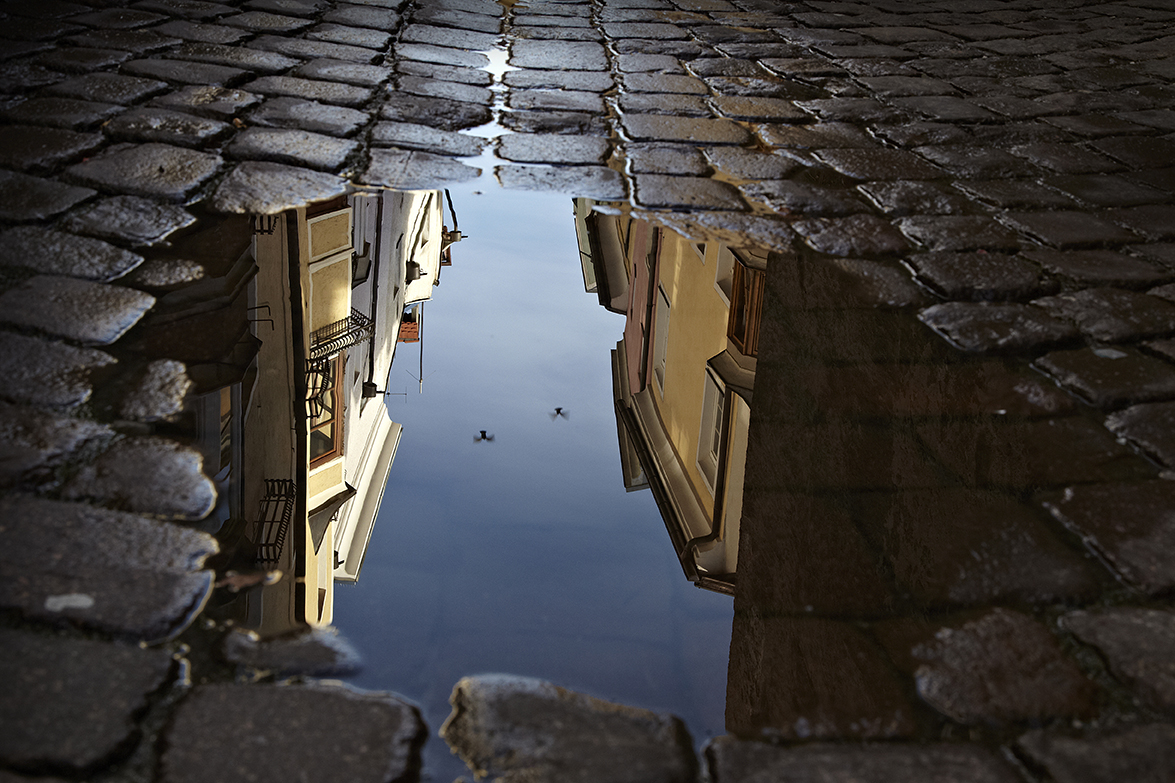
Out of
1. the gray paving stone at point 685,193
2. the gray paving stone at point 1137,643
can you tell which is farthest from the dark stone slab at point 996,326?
the gray paving stone at point 1137,643

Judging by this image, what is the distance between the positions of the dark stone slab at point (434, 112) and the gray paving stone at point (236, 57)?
0.57m

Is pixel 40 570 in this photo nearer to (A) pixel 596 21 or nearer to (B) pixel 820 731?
(B) pixel 820 731

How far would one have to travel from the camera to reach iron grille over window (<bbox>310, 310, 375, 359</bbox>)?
83.4 inches

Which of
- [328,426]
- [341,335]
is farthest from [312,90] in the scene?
[328,426]

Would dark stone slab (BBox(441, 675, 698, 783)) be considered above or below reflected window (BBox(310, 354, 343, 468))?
below

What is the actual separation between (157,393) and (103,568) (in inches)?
21.5

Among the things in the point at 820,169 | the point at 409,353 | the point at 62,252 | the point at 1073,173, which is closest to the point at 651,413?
the point at 409,353

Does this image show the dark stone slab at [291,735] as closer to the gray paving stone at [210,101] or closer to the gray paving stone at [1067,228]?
the gray paving stone at [1067,228]

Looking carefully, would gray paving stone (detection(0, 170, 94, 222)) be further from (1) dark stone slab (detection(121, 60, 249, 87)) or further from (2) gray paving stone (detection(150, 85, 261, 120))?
(1) dark stone slab (detection(121, 60, 249, 87))

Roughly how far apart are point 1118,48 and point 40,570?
5.75 metres

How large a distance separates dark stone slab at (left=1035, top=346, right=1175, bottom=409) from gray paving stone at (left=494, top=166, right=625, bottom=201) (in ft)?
4.52

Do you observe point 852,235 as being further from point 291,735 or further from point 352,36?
point 352,36

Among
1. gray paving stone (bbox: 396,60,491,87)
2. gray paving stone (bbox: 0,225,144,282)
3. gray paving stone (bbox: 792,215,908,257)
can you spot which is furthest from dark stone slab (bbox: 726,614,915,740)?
gray paving stone (bbox: 396,60,491,87)

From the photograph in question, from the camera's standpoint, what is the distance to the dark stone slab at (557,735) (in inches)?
46.4
